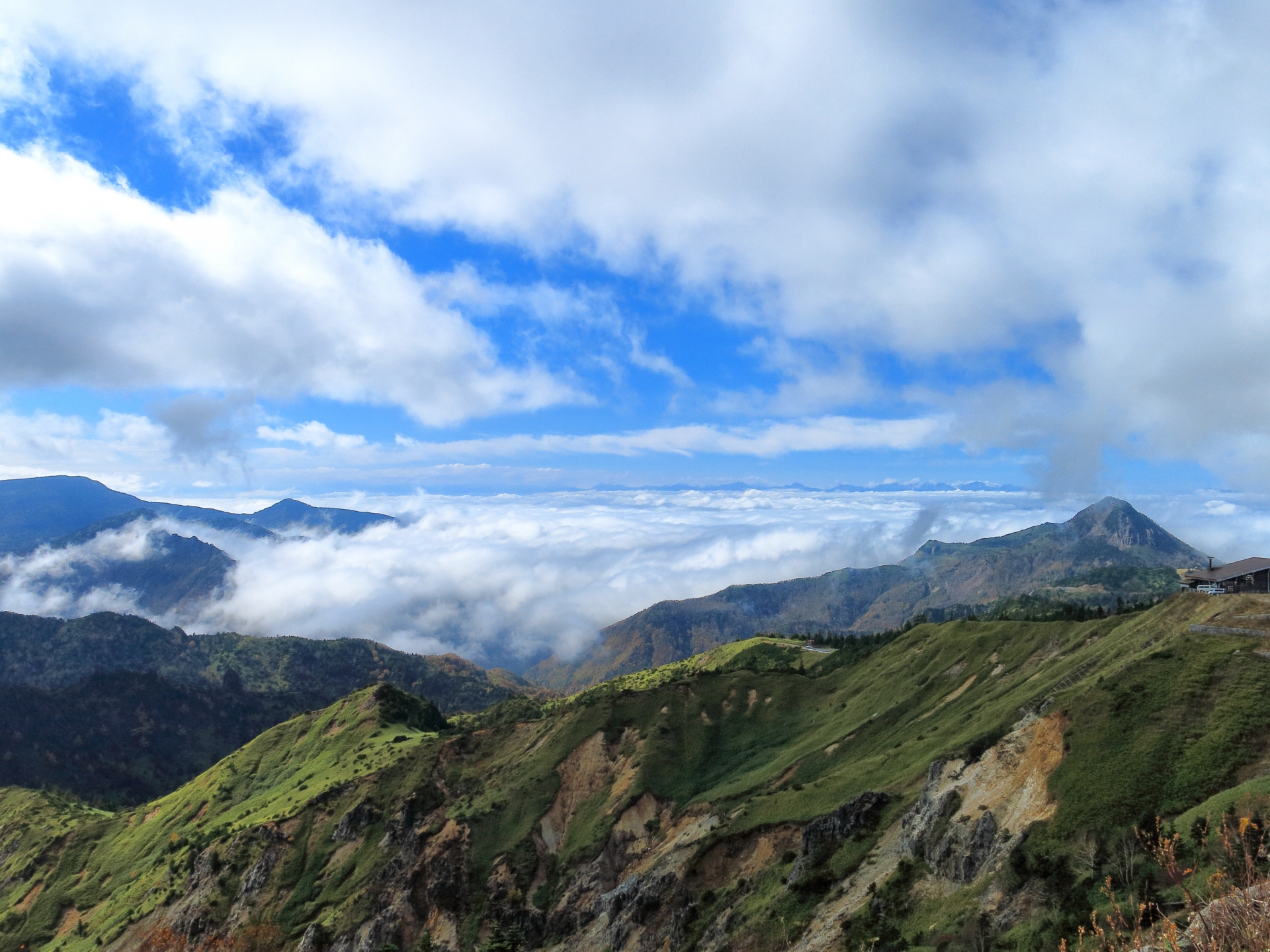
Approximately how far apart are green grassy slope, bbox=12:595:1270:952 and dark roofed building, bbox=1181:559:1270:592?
9856 millimetres

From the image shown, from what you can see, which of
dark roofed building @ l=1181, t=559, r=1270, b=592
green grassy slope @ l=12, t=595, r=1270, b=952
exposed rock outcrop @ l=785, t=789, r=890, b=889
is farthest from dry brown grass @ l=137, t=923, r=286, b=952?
dark roofed building @ l=1181, t=559, r=1270, b=592

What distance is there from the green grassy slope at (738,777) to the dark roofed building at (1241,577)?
32.3 ft

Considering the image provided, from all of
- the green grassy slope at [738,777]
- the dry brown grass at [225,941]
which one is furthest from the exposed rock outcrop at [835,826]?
the dry brown grass at [225,941]

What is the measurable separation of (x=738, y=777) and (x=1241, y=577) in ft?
242

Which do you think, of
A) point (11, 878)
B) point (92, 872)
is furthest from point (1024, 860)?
point (11, 878)

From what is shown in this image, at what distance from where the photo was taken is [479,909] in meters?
103

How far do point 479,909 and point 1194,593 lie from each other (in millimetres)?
106261

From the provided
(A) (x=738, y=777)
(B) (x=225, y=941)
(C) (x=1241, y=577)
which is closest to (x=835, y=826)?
(A) (x=738, y=777)

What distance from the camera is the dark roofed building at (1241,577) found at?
82.1 meters

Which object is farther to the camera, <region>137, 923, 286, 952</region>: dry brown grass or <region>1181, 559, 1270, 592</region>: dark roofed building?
<region>137, 923, 286, 952</region>: dry brown grass

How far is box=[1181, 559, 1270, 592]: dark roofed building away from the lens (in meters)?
82.1

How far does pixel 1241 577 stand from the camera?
271 ft

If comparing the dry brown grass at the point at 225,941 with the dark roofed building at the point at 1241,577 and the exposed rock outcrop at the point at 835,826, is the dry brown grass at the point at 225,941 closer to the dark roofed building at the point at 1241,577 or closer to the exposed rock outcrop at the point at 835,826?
the exposed rock outcrop at the point at 835,826

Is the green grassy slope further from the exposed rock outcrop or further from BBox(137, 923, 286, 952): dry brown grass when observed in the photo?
BBox(137, 923, 286, 952): dry brown grass
